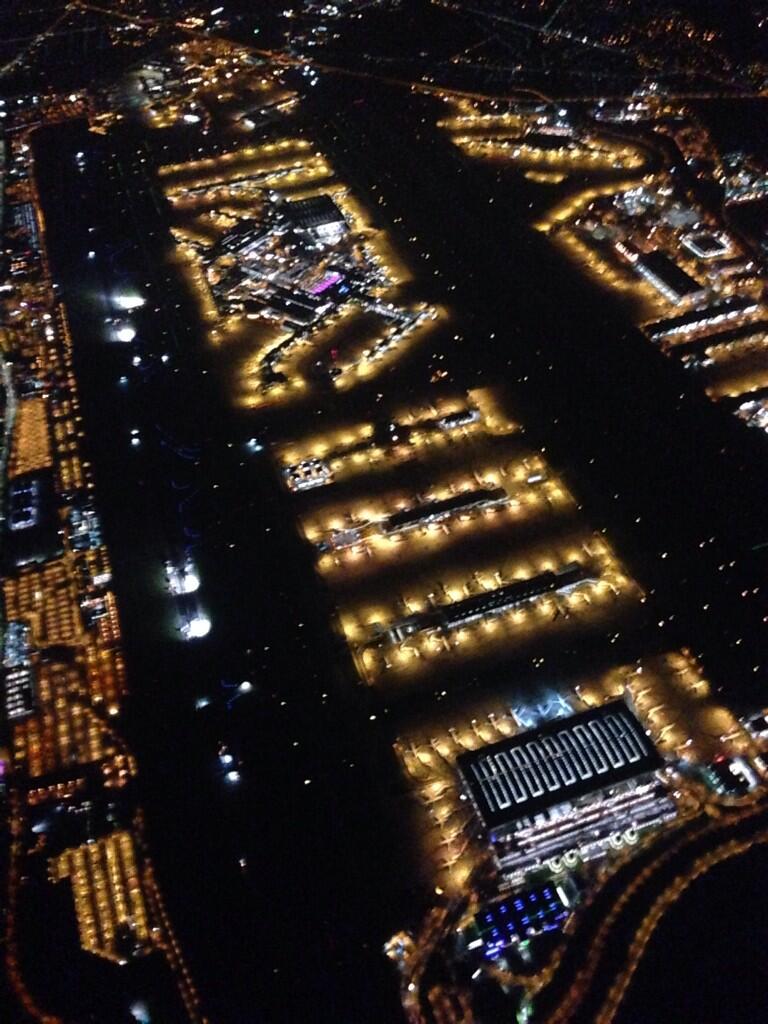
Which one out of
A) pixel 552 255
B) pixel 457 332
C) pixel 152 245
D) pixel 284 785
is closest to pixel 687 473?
pixel 457 332

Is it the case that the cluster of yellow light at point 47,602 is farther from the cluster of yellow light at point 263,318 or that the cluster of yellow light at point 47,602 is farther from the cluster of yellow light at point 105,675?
the cluster of yellow light at point 263,318

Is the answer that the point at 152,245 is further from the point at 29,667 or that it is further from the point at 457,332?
the point at 29,667

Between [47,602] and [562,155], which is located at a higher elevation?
[562,155]

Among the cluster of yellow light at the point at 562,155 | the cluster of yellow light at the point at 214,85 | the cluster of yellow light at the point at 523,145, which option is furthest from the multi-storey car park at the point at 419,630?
the cluster of yellow light at the point at 214,85

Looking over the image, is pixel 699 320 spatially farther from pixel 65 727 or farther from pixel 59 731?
pixel 59 731

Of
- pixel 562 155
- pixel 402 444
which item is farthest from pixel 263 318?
pixel 562 155

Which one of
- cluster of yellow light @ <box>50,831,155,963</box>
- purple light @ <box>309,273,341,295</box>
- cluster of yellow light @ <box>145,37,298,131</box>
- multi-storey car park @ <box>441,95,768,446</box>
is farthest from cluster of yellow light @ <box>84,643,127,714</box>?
cluster of yellow light @ <box>145,37,298,131</box>

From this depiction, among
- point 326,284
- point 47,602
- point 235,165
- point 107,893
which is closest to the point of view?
point 107,893
